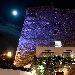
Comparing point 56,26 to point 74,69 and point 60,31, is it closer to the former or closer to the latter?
point 60,31

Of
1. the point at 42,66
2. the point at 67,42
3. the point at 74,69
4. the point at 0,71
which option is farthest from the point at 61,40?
the point at 0,71

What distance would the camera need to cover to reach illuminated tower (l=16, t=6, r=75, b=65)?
38.1 feet

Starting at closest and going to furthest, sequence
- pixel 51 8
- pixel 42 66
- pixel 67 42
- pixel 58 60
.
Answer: pixel 58 60, pixel 42 66, pixel 67 42, pixel 51 8

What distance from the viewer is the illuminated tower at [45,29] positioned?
11617 mm

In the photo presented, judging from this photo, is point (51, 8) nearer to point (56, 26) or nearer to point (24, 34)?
point (56, 26)

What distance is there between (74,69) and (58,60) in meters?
2.63

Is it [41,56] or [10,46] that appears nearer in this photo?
[41,56]

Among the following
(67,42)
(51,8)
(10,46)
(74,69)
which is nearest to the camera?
(74,69)

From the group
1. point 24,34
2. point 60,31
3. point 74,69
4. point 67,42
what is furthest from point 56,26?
point 74,69

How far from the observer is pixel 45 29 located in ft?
39.3

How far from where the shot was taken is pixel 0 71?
6.59 meters

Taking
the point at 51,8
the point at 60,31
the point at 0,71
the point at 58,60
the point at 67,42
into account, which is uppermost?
the point at 51,8

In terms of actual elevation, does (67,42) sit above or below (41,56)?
above

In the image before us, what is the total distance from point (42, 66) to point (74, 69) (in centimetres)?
249
